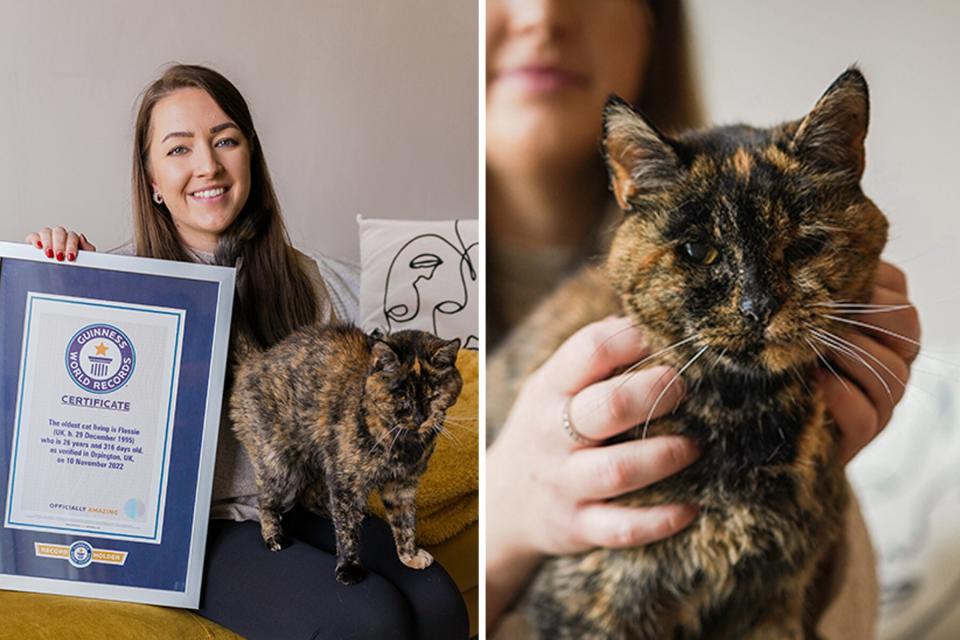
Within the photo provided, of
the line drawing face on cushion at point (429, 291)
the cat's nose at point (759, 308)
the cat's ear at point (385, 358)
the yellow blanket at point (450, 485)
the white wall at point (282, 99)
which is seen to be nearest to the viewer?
the cat's nose at point (759, 308)

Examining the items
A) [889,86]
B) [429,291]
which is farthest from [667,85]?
[429,291]

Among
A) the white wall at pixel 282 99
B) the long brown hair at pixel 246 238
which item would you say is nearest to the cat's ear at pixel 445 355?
the long brown hair at pixel 246 238

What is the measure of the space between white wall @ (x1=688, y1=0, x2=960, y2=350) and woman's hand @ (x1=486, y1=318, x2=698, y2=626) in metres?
0.25

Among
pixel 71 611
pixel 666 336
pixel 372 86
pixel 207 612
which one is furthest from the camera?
pixel 372 86

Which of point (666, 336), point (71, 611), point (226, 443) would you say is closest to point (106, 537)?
point (71, 611)

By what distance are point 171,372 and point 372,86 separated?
3.13 feet

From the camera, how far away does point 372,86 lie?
217 centimetres

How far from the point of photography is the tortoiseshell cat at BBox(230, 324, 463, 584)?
1.37 metres

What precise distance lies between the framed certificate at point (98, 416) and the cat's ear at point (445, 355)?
0.34 meters

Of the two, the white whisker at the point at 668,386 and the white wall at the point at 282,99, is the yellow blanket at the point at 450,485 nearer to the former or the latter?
the white wall at the point at 282,99

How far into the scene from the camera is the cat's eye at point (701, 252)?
91 cm

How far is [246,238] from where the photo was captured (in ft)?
5.05

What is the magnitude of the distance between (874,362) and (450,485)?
3.06 ft

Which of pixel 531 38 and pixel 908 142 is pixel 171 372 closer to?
pixel 531 38
